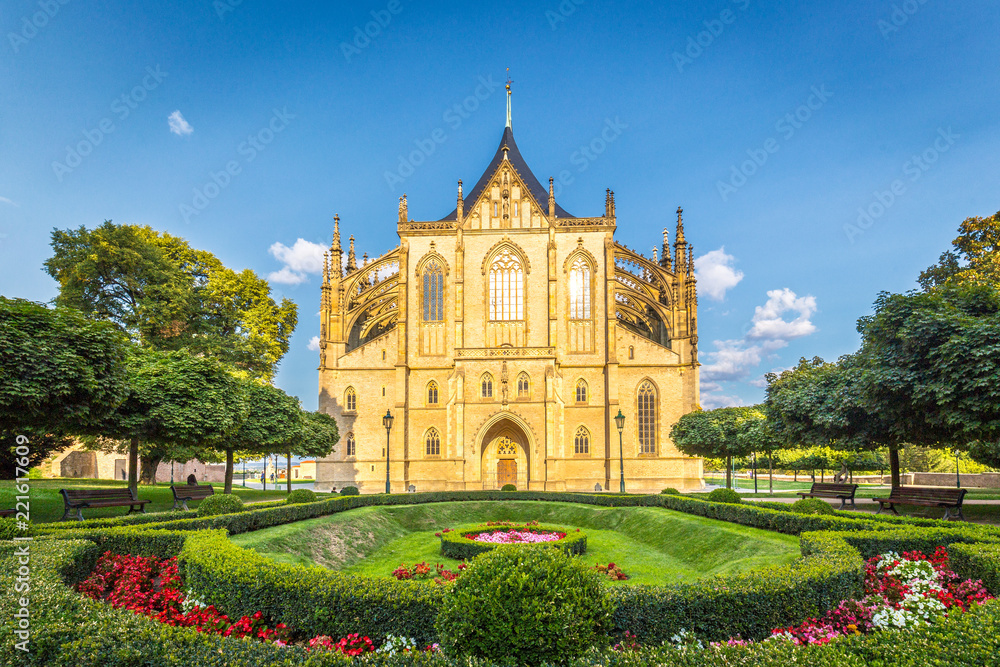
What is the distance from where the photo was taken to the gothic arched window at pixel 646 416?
→ 41312 millimetres

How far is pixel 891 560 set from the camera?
9711 millimetres

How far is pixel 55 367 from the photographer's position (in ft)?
44.9

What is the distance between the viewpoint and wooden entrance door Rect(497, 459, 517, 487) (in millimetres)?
41156

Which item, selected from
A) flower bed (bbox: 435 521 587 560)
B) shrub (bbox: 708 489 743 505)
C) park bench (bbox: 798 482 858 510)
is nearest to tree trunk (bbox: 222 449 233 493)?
flower bed (bbox: 435 521 587 560)

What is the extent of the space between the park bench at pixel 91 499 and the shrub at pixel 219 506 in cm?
311

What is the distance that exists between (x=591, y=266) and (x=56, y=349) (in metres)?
34.4

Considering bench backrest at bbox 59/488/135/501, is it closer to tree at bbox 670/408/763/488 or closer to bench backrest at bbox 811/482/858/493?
bench backrest at bbox 811/482/858/493

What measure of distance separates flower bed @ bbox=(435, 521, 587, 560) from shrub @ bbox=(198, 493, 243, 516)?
574cm

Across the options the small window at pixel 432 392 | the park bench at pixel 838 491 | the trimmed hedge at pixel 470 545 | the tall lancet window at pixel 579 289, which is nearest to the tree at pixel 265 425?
the small window at pixel 432 392

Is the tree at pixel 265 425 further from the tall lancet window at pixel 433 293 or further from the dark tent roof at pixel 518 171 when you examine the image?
the dark tent roof at pixel 518 171

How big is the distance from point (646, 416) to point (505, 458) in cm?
1059

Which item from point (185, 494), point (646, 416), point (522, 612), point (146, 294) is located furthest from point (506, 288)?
point (522, 612)

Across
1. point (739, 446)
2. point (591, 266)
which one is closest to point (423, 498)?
point (739, 446)

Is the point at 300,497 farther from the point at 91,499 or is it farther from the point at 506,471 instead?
the point at 506,471
